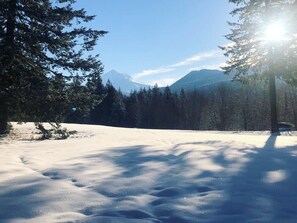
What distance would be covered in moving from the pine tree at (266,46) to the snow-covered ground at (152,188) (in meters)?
13.8

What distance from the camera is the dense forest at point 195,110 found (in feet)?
224

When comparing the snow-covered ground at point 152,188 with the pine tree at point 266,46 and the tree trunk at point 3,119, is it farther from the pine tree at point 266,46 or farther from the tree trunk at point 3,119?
the pine tree at point 266,46

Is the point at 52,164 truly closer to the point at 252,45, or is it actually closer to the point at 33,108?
the point at 33,108

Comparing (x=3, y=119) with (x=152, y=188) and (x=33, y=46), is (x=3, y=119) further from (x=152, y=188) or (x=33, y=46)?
(x=152, y=188)

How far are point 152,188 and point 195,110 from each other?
8032cm

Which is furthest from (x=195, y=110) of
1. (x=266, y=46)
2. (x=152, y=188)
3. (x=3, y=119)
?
(x=152, y=188)

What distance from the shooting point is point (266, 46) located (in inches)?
808

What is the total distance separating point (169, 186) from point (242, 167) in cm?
186

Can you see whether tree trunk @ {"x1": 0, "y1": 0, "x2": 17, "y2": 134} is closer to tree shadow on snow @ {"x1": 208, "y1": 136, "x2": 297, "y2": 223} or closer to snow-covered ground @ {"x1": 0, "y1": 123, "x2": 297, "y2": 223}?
snow-covered ground @ {"x1": 0, "y1": 123, "x2": 297, "y2": 223}

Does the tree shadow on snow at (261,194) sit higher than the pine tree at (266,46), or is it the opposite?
the pine tree at (266,46)

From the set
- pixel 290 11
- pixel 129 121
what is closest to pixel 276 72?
pixel 290 11

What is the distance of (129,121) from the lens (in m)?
86.5

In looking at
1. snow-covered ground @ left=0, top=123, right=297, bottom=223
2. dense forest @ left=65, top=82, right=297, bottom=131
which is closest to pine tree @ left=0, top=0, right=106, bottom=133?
snow-covered ground @ left=0, top=123, right=297, bottom=223

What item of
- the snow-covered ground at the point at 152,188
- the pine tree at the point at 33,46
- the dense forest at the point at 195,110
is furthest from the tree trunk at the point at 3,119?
the dense forest at the point at 195,110
